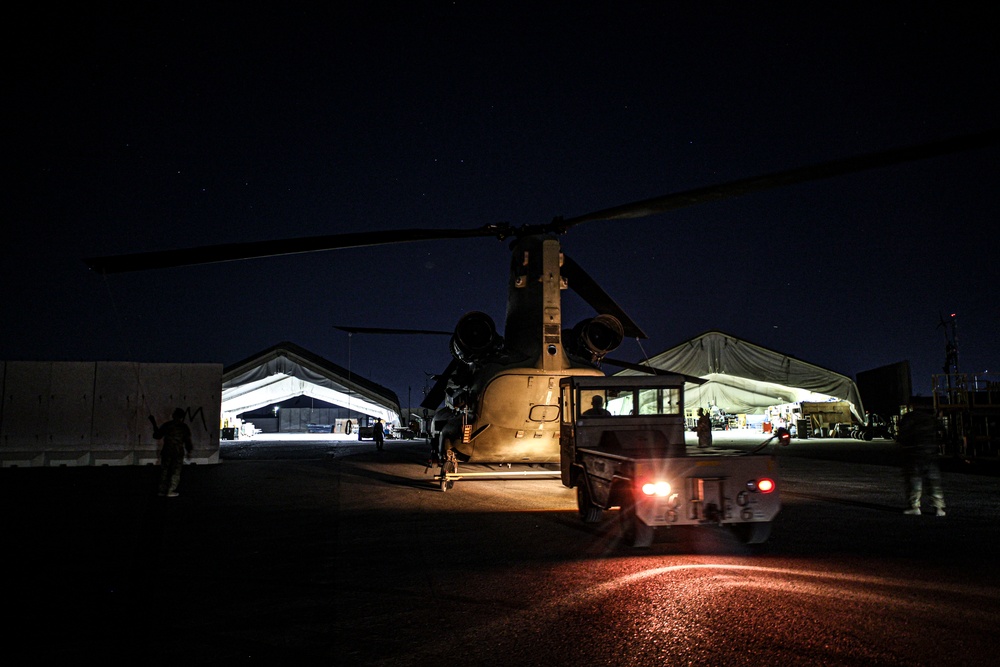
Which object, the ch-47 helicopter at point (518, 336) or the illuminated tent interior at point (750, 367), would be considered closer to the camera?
the ch-47 helicopter at point (518, 336)

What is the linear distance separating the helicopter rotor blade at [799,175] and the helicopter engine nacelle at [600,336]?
3.42 m

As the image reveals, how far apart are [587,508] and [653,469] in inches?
93.3

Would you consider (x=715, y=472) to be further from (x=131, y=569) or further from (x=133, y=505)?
(x=133, y=505)

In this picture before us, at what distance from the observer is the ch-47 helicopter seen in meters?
9.73

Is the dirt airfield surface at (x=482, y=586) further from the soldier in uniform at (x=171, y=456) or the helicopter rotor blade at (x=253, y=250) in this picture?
the helicopter rotor blade at (x=253, y=250)

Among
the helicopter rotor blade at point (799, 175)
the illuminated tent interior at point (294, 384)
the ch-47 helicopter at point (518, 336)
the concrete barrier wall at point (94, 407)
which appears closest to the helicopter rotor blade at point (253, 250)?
the ch-47 helicopter at point (518, 336)

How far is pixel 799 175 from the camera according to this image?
7879 millimetres

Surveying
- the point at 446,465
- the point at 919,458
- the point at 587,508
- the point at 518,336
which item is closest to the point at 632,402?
the point at 587,508

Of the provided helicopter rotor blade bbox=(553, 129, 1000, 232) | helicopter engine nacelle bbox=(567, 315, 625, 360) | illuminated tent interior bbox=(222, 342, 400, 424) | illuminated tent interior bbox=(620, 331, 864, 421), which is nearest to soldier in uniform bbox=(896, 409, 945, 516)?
helicopter rotor blade bbox=(553, 129, 1000, 232)

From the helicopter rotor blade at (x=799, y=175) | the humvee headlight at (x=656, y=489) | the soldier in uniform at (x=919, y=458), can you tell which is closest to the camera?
the helicopter rotor blade at (x=799, y=175)

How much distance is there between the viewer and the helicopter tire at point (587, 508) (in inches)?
346

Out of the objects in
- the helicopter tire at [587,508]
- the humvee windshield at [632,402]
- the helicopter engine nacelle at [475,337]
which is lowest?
the helicopter tire at [587,508]

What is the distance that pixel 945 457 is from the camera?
76.1 ft

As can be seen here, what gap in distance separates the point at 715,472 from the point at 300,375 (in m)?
32.8
